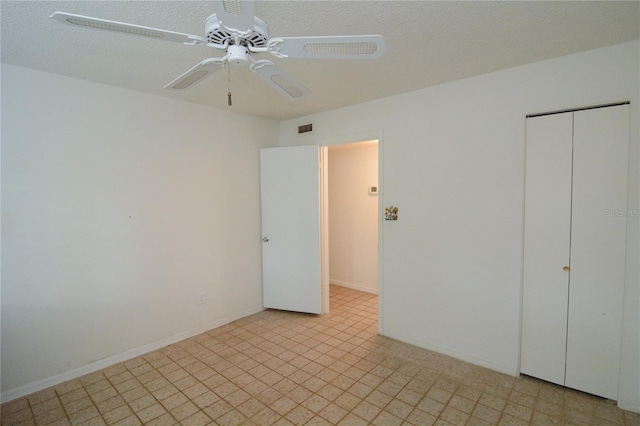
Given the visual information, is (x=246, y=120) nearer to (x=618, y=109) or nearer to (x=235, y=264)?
(x=235, y=264)

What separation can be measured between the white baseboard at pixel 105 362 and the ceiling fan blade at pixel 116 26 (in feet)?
Result: 8.57

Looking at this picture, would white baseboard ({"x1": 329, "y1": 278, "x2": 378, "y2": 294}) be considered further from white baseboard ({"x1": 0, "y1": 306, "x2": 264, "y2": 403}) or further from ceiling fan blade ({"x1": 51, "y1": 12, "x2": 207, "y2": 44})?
ceiling fan blade ({"x1": 51, "y1": 12, "x2": 207, "y2": 44})

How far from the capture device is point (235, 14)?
124 centimetres

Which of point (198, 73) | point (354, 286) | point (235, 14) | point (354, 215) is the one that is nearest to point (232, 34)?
point (235, 14)

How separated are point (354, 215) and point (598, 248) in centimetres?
312

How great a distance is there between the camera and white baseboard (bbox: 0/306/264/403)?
237 centimetres

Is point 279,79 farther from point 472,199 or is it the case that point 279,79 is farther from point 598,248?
point 598,248

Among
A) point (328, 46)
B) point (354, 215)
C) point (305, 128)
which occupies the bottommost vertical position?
point (354, 215)

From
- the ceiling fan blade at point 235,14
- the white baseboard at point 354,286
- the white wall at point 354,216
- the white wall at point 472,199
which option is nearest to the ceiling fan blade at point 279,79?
the ceiling fan blade at point 235,14

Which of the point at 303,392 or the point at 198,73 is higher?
the point at 198,73

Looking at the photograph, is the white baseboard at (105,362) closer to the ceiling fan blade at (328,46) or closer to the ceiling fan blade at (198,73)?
the ceiling fan blade at (198,73)

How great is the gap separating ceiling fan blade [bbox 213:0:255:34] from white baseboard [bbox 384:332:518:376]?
2881 mm

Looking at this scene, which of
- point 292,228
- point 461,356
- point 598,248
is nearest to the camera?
point 598,248

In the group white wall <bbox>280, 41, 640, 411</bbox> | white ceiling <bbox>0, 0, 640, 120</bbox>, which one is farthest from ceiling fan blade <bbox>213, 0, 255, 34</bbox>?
white wall <bbox>280, 41, 640, 411</bbox>
